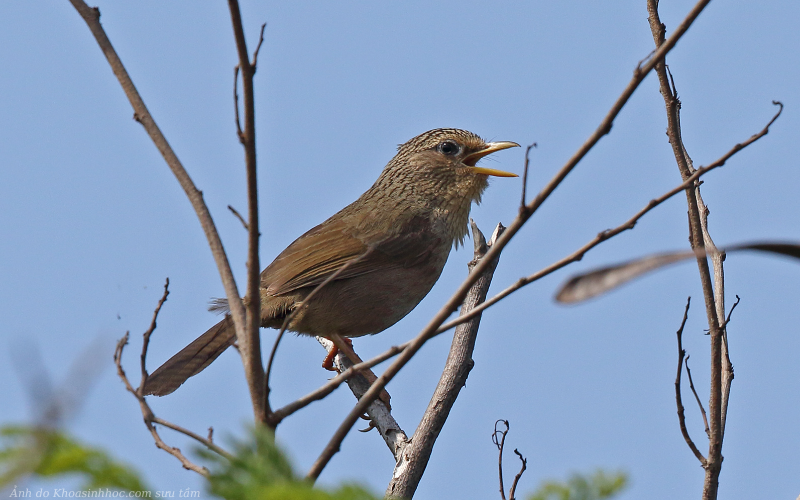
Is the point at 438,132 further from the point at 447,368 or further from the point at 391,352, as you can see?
the point at 391,352

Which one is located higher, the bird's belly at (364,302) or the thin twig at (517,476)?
the bird's belly at (364,302)

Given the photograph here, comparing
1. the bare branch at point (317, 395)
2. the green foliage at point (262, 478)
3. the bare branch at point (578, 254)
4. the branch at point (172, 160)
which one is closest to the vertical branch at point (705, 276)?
the bare branch at point (578, 254)

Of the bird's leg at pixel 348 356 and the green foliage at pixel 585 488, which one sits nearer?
the green foliage at pixel 585 488

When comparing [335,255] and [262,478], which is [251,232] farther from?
[335,255]

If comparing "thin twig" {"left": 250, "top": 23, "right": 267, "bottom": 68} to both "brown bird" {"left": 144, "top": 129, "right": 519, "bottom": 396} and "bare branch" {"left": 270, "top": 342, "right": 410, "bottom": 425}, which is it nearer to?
"bare branch" {"left": 270, "top": 342, "right": 410, "bottom": 425}

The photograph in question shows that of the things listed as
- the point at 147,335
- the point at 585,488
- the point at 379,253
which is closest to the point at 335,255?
the point at 379,253

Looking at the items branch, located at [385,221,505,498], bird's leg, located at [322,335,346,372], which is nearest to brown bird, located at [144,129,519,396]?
bird's leg, located at [322,335,346,372]

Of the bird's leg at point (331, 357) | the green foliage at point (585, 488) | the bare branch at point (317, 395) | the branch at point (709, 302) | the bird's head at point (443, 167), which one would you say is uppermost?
the bird's head at point (443, 167)

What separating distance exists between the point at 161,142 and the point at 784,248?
87.4 inches

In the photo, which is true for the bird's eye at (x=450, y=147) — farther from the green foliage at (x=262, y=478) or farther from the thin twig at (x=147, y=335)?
the green foliage at (x=262, y=478)

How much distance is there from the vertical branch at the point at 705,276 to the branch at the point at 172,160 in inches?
80.5

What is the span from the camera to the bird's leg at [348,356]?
19.1 feet

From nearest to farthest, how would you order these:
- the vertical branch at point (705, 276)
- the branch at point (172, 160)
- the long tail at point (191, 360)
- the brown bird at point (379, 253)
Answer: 1. the branch at point (172, 160)
2. the vertical branch at point (705, 276)
3. the long tail at point (191, 360)
4. the brown bird at point (379, 253)

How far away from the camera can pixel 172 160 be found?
3.00 meters
